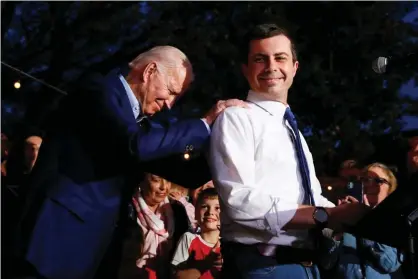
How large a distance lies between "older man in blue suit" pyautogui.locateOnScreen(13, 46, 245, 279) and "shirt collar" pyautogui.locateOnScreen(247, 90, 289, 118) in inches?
3.8

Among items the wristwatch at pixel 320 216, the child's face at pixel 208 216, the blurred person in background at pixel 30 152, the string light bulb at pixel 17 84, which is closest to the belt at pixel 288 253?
the wristwatch at pixel 320 216

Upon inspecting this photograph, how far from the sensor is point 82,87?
131 inches

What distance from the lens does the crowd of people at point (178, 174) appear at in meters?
3.13

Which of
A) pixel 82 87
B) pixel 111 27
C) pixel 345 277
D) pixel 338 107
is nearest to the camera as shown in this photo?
pixel 82 87

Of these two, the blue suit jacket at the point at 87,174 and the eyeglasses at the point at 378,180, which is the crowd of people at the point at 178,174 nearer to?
the blue suit jacket at the point at 87,174

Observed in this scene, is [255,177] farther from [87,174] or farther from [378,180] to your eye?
[378,180]

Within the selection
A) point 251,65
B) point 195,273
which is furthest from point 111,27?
point 251,65

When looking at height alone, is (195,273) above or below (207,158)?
below

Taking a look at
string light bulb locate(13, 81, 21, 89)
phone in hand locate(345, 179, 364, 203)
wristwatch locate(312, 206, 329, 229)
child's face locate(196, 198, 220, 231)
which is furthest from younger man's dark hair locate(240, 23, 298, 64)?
string light bulb locate(13, 81, 21, 89)

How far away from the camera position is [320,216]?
10.00 ft

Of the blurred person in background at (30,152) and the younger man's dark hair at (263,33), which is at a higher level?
the younger man's dark hair at (263,33)

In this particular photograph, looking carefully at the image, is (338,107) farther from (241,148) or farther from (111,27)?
(241,148)

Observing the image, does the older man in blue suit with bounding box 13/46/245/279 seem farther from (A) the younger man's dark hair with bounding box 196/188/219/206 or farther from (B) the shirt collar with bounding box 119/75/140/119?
(A) the younger man's dark hair with bounding box 196/188/219/206

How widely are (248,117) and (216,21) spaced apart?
598 cm
